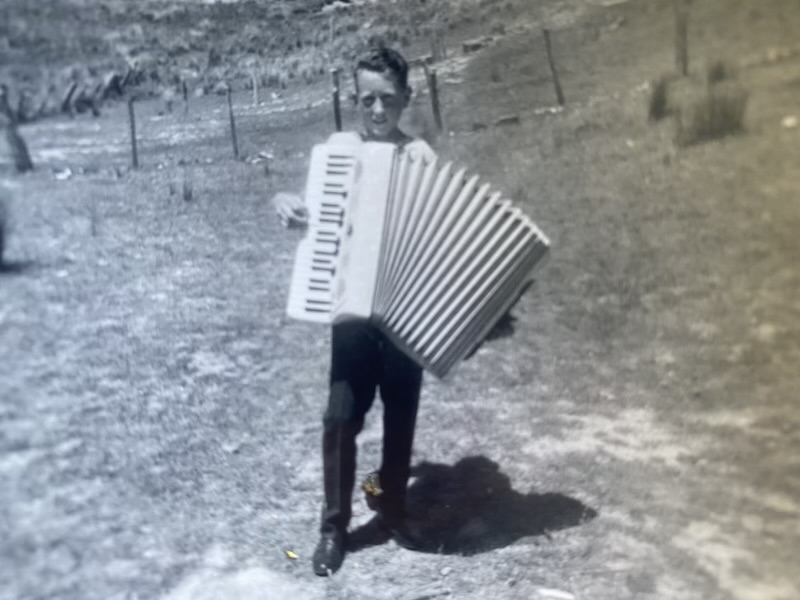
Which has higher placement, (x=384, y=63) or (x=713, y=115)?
(x=384, y=63)

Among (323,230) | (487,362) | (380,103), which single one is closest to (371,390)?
(487,362)

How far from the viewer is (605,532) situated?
6.10 feet

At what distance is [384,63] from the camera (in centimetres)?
178

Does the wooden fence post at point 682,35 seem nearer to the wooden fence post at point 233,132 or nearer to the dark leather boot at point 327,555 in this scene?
the wooden fence post at point 233,132

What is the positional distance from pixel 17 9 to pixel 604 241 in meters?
1.27

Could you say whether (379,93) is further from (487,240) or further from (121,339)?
(121,339)

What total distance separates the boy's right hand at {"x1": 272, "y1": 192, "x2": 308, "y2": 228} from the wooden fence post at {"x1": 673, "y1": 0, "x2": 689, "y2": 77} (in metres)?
0.84

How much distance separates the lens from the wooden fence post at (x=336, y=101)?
1775 millimetres

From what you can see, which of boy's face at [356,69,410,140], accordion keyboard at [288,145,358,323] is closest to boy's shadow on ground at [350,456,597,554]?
accordion keyboard at [288,145,358,323]

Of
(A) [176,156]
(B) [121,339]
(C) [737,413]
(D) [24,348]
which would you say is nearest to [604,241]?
(C) [737,413]

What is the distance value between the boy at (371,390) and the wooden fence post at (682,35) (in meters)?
0.57

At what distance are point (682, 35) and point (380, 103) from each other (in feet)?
2.14

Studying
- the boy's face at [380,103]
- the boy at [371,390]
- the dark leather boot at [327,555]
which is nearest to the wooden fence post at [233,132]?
the boy at [371,390]

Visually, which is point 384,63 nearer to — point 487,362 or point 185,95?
point 185,95
